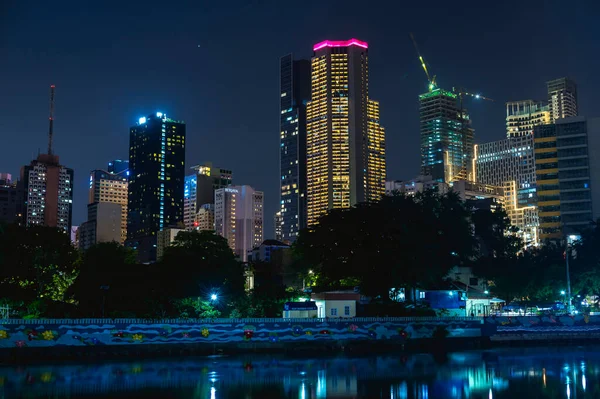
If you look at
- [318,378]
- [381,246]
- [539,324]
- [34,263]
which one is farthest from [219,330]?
[539,324]

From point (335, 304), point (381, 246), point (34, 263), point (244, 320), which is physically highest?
point (381, 246)

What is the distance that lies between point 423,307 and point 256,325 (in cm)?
2143

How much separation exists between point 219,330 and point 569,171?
11267 cm

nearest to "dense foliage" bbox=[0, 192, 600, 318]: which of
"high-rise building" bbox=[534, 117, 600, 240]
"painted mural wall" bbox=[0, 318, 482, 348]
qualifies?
"painted mural wall" bbox=[0, 318, 482, 348]

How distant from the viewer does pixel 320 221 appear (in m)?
84.1

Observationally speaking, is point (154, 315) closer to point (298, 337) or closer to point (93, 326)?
point (93, 326)

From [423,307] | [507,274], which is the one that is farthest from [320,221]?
[507,274]

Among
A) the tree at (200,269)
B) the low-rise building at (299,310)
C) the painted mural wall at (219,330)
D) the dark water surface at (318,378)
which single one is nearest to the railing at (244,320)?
the painted mural wall at (219,330)

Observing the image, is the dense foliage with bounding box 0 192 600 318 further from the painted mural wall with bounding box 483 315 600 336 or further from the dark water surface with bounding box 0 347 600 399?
the dark water surface with bounding box 0 347 600 399

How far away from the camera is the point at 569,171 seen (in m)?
151

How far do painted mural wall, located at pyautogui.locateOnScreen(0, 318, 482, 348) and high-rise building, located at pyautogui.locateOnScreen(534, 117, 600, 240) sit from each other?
92.0m

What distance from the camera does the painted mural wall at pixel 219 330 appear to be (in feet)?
185

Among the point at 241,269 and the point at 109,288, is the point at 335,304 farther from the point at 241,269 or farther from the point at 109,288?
the point at 109,288

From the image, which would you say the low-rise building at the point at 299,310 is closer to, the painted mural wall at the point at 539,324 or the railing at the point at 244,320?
the railing at the point at 244,320
